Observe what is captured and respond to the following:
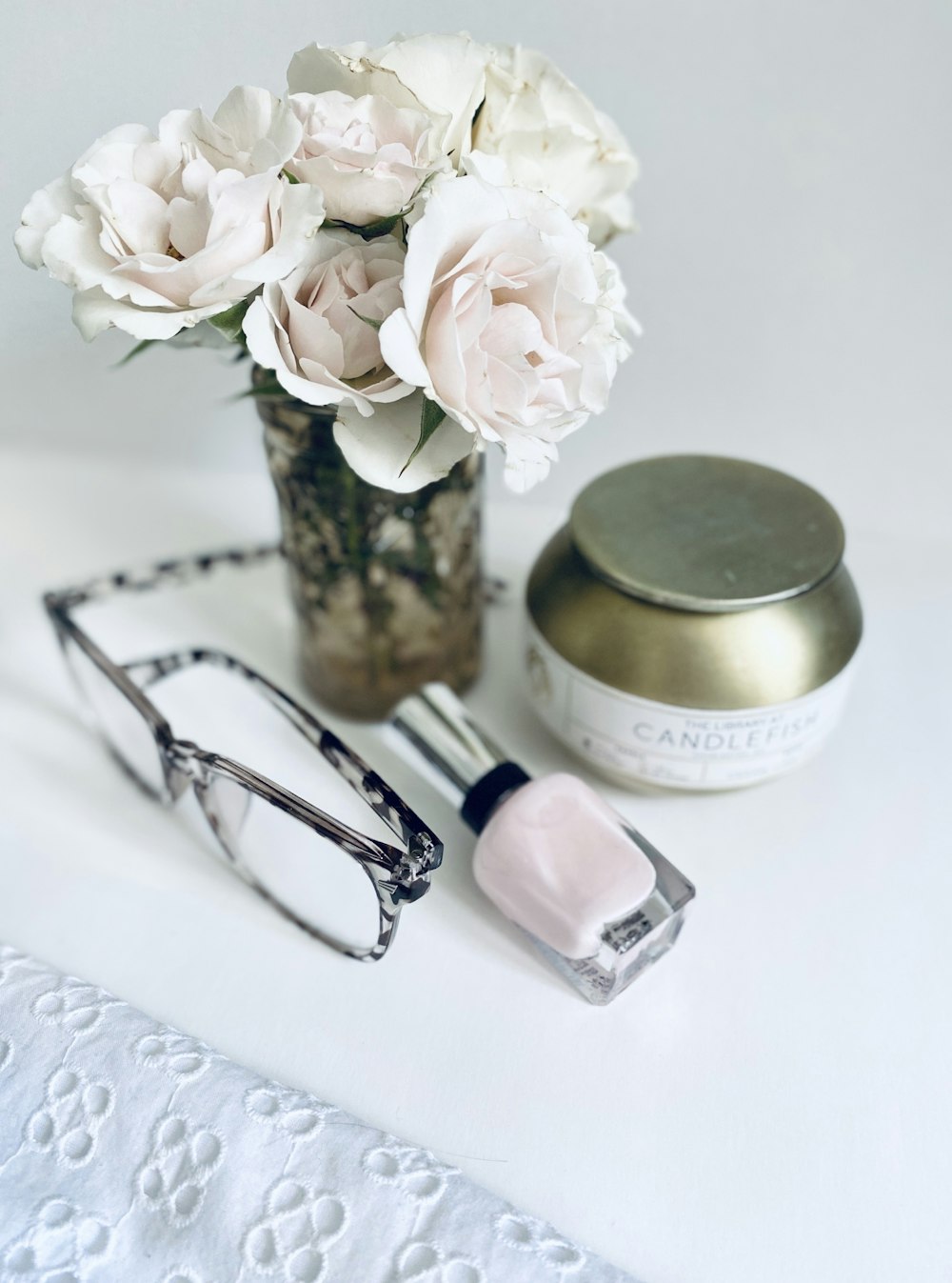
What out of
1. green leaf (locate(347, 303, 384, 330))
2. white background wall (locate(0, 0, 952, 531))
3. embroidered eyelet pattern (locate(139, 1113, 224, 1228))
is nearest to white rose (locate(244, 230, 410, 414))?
green leaf (locate(347, 303, 384, 330))

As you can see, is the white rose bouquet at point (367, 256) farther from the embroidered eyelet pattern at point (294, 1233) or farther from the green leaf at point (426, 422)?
the embroidered eyelet pattern at point (294, 1233)

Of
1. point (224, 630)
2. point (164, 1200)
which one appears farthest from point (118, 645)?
point (164, 1200)

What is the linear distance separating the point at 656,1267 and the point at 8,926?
0.24 m

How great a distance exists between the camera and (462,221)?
0.29m

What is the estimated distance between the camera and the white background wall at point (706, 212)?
37cm

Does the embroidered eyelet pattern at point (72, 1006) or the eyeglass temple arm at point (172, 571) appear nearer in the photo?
the embroidered eyelet pattern at point (72, 1006)

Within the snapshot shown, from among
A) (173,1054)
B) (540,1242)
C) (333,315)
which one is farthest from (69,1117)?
(333,315)

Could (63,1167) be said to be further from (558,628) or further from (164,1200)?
(558,628)

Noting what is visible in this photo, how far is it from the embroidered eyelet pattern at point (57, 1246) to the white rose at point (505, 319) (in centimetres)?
24

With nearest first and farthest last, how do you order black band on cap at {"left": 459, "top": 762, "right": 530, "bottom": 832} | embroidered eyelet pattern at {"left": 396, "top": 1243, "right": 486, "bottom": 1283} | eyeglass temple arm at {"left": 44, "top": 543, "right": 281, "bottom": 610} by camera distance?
embroidered eyelet pattern at {"left": 396, "top": 1243, "right": 486, "bottom": 1283} → black band on cap at {"left": 459, "top": 762, "right": 530, "bottom": 832} → eyeglass temple arm at {"left": 44, "top": 543, "right": 281, "bottom": 610}

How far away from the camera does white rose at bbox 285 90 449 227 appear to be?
0.29 meters

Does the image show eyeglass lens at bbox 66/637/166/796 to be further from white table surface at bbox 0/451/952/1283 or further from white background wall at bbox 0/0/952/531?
white background wall at bbox 0/0/952/531

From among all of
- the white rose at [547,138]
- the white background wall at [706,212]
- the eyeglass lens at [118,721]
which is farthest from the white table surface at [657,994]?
the white rose at [547,138]

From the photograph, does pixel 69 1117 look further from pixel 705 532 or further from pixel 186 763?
pixel 705 532
